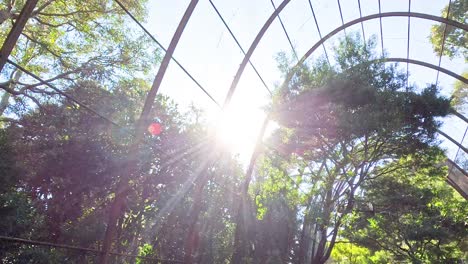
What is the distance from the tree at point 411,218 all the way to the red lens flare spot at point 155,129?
8.33 meters

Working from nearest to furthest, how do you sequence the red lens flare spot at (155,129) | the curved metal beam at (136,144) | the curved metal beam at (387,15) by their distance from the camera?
the curved metal beam at (136,144) → the red lens flare spot at (155,129) → the curved metal beam at (387,15)

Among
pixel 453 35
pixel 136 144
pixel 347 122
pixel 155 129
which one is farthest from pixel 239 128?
pixel 453 35

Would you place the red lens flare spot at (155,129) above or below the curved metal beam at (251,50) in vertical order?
below

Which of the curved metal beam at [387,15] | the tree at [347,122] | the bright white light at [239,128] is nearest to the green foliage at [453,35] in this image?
the curved metal beam at [387,15]

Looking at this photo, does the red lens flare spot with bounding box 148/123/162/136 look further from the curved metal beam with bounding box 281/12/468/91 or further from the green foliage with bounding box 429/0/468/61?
the green foliage with bounding box 429/0/468/61

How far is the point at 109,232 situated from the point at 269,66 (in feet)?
29.3

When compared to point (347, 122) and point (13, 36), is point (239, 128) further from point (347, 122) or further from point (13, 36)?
point (13, 36)

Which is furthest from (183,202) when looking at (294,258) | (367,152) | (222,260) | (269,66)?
(367,152)

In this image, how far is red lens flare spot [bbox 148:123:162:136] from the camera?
12.9 m

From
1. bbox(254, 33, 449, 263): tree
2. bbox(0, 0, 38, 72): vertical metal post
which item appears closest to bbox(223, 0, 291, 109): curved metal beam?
bbox(254, 33, 449, 263): tree

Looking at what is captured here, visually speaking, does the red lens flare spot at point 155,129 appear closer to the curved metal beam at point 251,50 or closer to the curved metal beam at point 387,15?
the curved metal beam at point 251,50

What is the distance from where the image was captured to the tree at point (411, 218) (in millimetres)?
14484

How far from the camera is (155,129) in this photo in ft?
42.9

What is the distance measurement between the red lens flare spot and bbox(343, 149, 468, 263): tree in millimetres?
8332
